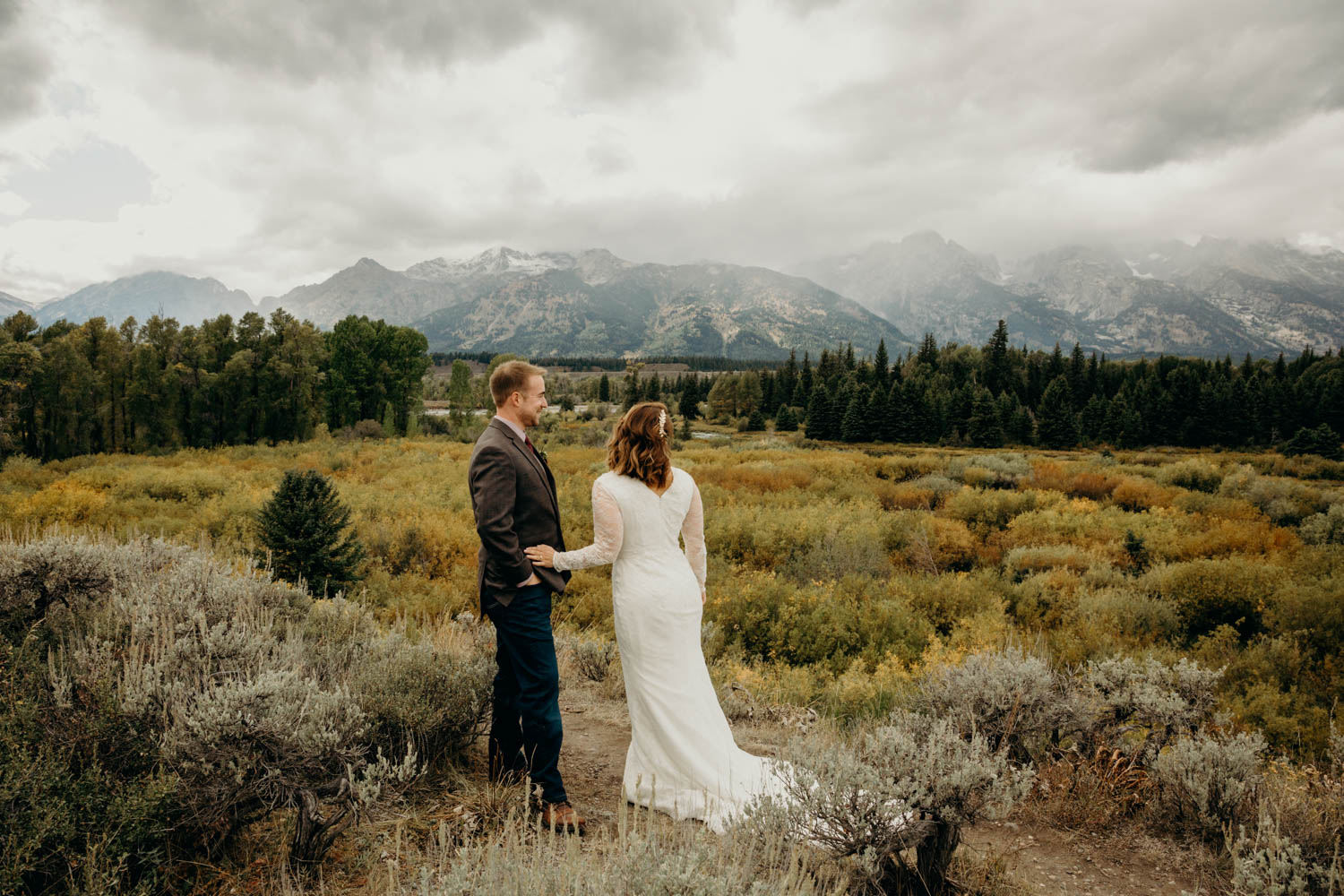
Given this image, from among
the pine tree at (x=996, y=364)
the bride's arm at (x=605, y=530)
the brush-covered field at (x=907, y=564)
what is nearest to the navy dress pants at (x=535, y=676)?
the bride's arm at (x=605, y=530)

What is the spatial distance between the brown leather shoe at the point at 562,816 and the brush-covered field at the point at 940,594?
0.24 meters

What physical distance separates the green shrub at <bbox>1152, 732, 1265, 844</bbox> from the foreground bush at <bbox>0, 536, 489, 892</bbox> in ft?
15.0

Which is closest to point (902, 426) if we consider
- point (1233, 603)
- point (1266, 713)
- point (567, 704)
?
point (1233, 603)

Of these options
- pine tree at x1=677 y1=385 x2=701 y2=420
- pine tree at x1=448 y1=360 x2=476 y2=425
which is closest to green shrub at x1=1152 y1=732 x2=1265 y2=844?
pine tree at x1=448 y1=360 x2=476 y2=425

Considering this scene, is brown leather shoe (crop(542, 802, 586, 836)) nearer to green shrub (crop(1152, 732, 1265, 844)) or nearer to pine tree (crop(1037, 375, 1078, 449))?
green shrub (crop(1152, 732, 1265, 844))

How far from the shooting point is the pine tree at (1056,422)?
60.0m

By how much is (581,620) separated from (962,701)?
6.49m

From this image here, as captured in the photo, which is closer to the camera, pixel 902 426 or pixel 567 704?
pixel 567 704

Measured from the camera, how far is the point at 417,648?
447 cm

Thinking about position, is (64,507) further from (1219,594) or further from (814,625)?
(1219,594)

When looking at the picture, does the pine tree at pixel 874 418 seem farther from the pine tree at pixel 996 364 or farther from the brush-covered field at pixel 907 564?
the brush-covered field at pixel 907 564

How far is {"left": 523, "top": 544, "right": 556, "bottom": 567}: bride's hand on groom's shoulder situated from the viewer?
369 centimetres

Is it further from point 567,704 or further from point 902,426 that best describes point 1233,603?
point 902,426

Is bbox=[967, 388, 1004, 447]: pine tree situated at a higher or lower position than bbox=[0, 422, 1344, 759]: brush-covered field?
higher
